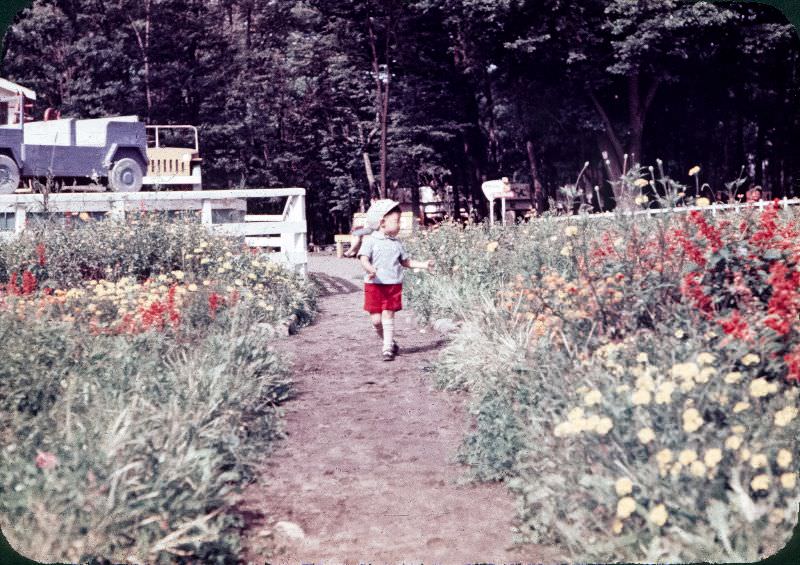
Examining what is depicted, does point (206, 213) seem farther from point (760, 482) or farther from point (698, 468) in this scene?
point (760, 482)

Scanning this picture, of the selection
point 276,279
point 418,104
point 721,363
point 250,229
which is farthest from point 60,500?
point 418,104

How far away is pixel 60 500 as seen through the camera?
290 centimetres

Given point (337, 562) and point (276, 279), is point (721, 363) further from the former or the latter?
point (276, 279)

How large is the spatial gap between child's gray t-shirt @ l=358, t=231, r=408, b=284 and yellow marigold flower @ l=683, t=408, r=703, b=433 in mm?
4571

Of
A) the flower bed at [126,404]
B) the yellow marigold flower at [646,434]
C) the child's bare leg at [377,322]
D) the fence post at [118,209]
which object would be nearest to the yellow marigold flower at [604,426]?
the yellow marigold flower at [646,434]

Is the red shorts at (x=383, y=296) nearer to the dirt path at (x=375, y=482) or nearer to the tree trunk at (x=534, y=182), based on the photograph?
the dirt path at (x=375, y=482)

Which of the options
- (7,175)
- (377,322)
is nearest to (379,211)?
(377,322)

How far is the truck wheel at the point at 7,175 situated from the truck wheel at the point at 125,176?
256 cm

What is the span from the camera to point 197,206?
1056 cm

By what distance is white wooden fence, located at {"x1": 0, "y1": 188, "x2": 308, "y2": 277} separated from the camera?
920 centimetres

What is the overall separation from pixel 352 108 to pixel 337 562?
2572 centimetres

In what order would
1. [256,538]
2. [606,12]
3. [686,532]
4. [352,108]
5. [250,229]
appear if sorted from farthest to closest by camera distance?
[352,108], [606,12], [250,229], [256,538], [686,532]

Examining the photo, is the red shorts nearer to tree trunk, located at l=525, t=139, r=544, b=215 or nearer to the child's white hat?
the child's white hat

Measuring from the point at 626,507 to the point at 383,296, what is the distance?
4762mm
